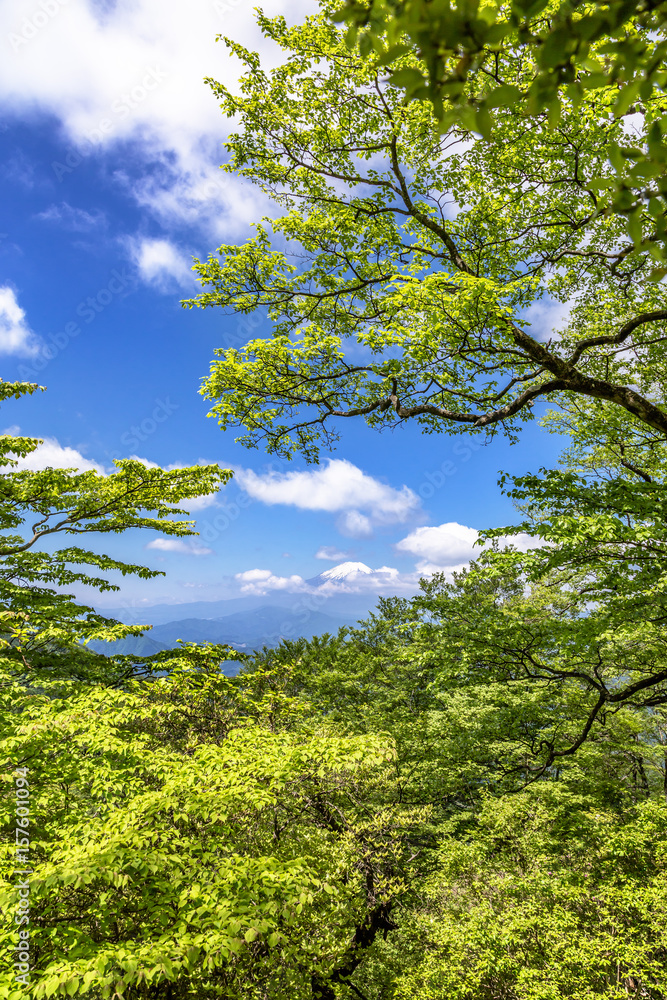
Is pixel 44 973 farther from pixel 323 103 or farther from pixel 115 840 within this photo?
pixel 323 103

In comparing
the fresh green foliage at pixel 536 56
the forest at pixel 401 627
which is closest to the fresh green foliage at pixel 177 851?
the forest at pixel 401 627

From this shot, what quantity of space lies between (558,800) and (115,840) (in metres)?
13.7

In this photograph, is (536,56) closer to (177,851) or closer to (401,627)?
(177,851)

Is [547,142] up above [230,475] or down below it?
above

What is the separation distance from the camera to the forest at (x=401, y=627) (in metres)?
3.67

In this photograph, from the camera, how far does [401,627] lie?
31.7 ft

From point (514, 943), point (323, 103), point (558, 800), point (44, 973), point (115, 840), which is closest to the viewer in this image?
point (44, 973)

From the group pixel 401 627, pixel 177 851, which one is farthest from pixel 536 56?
pixel 401 627

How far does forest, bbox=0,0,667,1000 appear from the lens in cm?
367

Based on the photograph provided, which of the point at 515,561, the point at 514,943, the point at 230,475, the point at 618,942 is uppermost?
the point at 230,475

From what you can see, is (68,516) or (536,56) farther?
(68,516)

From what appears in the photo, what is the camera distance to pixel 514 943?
8.04 m

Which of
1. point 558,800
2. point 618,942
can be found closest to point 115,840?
point 618,942

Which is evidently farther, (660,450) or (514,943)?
(660,450)
